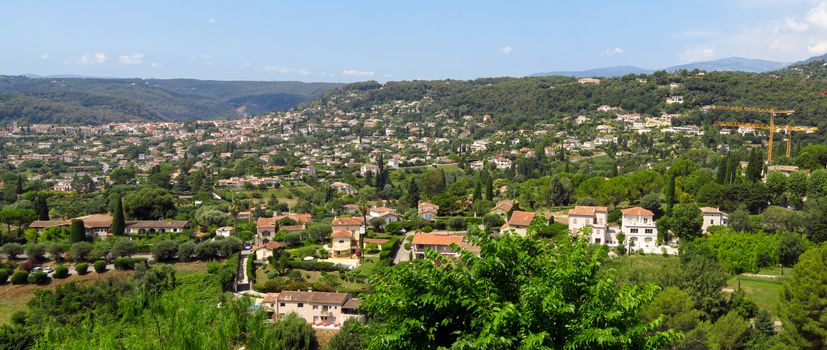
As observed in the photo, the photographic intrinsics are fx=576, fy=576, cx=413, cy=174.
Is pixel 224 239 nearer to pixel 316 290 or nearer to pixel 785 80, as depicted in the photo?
pixel 316 290

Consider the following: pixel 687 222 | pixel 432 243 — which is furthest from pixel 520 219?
pixel 687 222

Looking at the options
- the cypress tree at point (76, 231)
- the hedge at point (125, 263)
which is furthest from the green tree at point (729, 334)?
A: the cypress tree at point (76, 231)

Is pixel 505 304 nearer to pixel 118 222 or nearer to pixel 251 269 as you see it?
pixel 251 269

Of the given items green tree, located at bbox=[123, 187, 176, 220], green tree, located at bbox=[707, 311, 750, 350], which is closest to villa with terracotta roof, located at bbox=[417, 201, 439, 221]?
green tree, located at bbox=[123, 187, 176, 220]

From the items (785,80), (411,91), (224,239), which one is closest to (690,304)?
(224,239)

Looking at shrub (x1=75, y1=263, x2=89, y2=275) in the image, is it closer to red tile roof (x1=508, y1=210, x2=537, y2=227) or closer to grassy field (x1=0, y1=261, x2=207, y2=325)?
grassy field (x1=0, y1=261, x2=207, y2=325)

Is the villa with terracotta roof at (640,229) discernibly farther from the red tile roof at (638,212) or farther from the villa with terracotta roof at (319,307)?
the villa with terracotta roof at (319,307)
